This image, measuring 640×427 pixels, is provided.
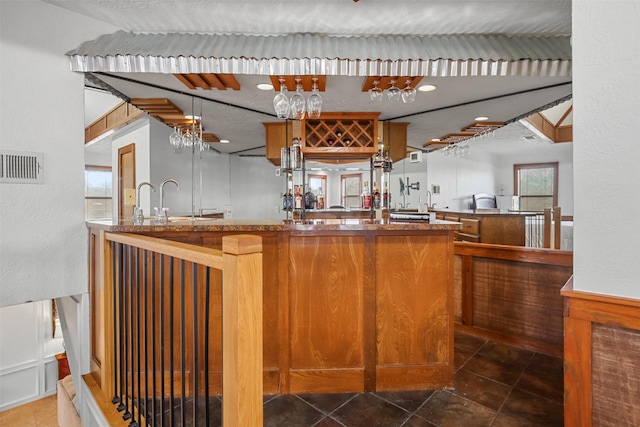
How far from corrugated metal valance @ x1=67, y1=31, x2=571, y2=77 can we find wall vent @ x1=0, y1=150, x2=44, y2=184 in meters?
0.65

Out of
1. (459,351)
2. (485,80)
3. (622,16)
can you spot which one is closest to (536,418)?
(459,351)

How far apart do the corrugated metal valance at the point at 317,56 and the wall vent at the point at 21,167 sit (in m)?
0.65

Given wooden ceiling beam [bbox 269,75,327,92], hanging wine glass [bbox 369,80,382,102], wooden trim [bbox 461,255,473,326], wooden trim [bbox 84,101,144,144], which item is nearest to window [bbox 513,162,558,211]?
wooden trim [bbox 461,255,473,326]

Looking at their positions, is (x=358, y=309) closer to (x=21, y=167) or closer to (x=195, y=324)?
(x=195, y=324)

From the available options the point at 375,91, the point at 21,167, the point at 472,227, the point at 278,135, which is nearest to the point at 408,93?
the point at 375,91

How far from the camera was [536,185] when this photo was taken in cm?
796

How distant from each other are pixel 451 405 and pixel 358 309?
0.75 metres

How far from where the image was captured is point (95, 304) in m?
2.21

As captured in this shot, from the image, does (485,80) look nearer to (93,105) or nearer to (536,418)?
(536,418)

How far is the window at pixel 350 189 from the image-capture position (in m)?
5.54

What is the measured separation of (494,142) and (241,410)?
730cm

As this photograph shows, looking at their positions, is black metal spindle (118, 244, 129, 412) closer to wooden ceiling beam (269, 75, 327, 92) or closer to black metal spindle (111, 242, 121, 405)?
black metal spindle (111, 242, 121, 405)

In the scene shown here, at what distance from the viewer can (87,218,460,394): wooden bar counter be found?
205cm

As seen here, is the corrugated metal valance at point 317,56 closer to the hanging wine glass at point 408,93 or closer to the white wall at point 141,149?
the hanging wine glass at point 408,93
